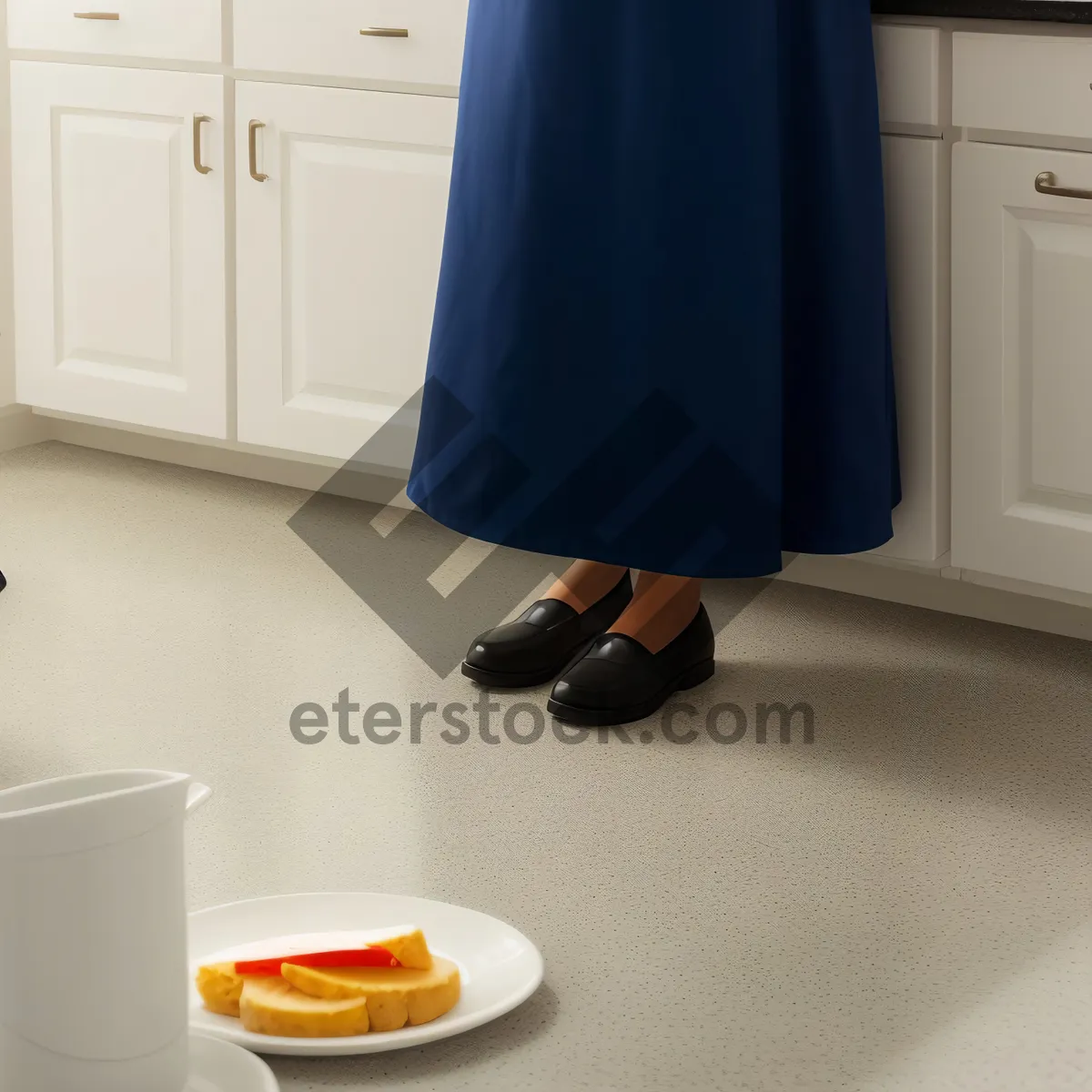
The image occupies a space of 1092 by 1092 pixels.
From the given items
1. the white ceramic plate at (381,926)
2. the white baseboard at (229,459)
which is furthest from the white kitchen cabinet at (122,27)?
the white ceramic plate at (381,926)

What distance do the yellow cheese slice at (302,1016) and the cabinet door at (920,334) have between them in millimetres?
1025

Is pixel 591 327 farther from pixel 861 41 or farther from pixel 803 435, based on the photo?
pixel 861 41

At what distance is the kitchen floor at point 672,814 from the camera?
1.17 m

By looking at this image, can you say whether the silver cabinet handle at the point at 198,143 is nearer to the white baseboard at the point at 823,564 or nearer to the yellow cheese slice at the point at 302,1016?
the white baseboard at the point at 823,564

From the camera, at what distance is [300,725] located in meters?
1.75

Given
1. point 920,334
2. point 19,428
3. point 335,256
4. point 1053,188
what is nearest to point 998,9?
point 1053,188

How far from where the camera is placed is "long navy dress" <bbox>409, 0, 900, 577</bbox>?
1.64 metres

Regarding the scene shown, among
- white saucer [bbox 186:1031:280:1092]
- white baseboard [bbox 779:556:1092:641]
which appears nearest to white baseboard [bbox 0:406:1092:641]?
white baseboard [bbox 779:556:1092:641]

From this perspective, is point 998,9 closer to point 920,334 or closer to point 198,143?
point 920,334

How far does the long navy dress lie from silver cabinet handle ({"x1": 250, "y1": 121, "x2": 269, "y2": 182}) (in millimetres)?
679

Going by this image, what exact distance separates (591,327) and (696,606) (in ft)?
1.19

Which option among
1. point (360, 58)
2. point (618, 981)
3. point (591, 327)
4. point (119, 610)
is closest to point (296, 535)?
point (119, 610)

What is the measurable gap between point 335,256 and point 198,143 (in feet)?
0.96

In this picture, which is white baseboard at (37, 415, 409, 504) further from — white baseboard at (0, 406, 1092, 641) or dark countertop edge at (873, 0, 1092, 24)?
dark countertop edge at (873, 0, 1092, 24)
